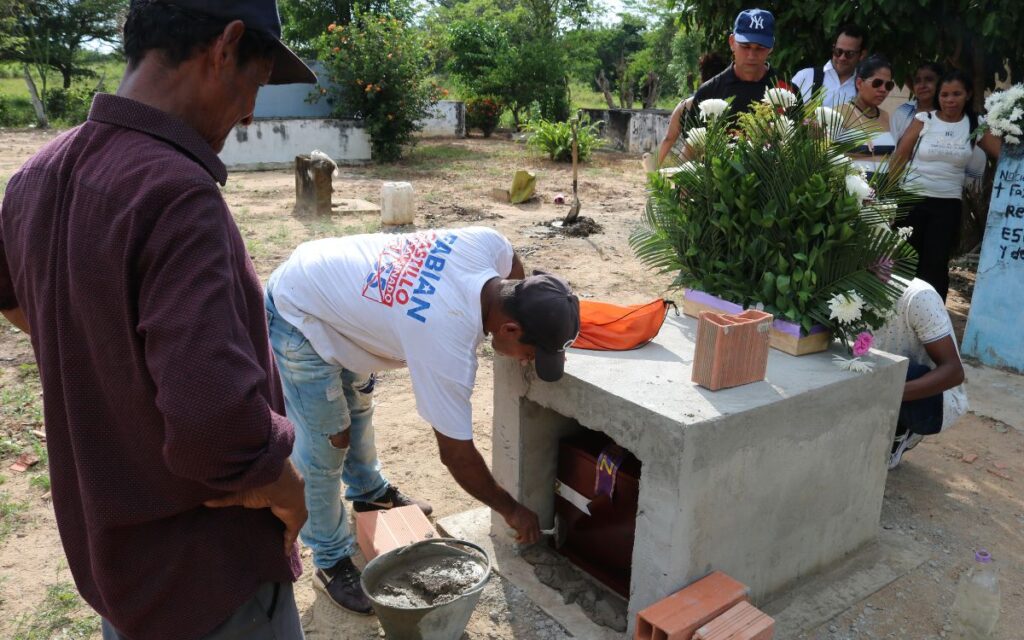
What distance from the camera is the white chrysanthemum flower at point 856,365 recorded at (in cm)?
290

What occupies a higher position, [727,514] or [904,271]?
[904,271]

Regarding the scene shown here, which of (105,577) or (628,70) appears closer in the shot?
(105,577)

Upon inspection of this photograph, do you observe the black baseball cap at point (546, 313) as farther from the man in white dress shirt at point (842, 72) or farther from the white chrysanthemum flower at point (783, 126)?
the man in white dress shirt at point (842, 72)

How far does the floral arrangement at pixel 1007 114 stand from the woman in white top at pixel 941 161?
0.12 m

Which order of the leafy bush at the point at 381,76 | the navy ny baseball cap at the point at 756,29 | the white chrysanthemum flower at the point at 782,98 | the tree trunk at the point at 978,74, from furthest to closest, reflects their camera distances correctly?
the leafy bush at the point at 381,76
the tree trunk at the point at 978,74
the navy ny baseball cap at the point at 756,29
the white chrysanthemum flower at the point at 782,98

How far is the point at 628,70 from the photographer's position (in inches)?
1107

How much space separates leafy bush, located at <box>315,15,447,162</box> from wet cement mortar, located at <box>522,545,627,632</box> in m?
13.9

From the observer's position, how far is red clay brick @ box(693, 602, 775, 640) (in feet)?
7.73

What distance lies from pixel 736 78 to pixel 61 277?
4.21 meters

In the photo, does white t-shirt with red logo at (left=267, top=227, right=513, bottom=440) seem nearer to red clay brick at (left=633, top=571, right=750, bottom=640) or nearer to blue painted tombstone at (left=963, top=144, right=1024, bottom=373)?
red clay brick at (left=633, top=571, right=750, bottom=640)

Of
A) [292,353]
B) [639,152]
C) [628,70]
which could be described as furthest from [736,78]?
[628,70]

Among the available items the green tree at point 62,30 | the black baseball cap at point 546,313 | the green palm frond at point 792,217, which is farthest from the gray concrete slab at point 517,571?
the green tree at point 62,30

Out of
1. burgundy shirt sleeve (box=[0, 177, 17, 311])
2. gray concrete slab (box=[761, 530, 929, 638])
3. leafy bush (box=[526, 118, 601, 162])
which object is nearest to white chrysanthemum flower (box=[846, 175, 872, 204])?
gray concrete slab (box=[761, 530, 929, 638])

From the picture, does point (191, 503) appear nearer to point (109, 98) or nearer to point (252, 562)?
point (252, 562)
